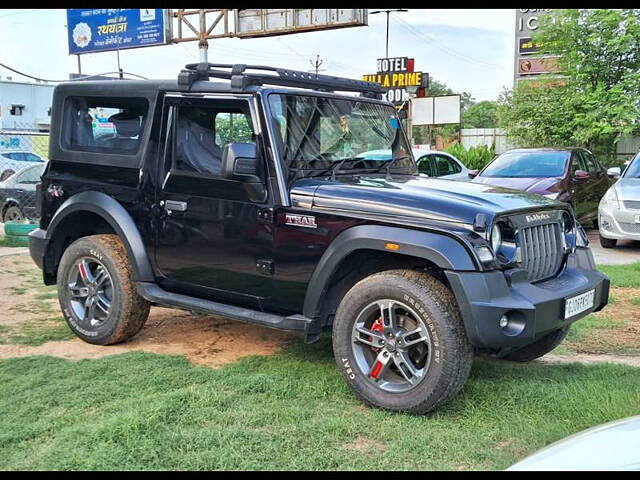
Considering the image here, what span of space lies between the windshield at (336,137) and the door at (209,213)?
0.25 metres

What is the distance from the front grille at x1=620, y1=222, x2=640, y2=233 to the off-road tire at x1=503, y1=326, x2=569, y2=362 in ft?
20.0

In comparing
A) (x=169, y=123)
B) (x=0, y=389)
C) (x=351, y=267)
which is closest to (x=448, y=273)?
(x=351, y=267)

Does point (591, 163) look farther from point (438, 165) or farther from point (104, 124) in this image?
point (104, 124)

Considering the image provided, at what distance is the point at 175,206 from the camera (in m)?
5.02

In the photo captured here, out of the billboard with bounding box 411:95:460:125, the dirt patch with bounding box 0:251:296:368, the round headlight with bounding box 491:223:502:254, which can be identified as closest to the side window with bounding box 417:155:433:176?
the dirt patch with bounding box 0:251:296:368

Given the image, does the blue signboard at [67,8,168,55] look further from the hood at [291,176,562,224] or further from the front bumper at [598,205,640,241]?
the hood at [291,176,562,224]

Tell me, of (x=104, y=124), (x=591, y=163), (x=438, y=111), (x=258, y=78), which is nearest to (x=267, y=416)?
(x=258, y=78)

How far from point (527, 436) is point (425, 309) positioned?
2.92 ft

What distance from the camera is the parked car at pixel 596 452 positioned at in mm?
2330

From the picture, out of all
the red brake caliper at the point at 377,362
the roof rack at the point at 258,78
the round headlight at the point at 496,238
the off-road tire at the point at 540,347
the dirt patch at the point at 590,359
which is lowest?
the dirt patch at the point at 590,359

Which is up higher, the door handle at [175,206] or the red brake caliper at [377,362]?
the door handle at [175,206]

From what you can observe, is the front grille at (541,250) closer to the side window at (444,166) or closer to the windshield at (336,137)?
the windshield at (336,137)

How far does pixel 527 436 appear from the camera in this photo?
3742 mm

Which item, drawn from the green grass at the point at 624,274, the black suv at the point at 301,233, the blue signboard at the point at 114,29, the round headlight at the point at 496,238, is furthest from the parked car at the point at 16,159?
the round headlight at the point at 496,238
